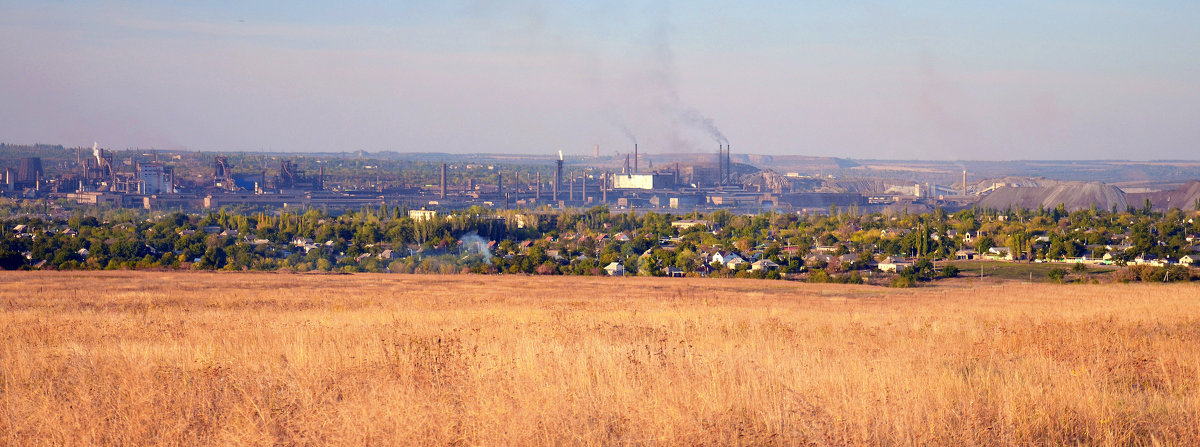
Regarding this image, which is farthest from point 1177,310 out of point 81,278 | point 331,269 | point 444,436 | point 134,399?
point 331,269

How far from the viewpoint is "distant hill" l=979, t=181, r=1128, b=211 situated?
87625mm

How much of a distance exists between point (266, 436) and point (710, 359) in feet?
10.3

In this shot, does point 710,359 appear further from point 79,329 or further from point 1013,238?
point 1013,238

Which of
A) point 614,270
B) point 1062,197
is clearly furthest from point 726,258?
point 1062,197

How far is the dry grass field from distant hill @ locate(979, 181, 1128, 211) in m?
84.3

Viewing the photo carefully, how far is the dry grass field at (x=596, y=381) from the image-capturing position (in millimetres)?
4793

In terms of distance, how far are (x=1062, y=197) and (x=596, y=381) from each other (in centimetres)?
9565

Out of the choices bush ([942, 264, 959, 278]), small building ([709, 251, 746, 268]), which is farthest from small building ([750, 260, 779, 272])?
bush ([942, 264, 959, 278])

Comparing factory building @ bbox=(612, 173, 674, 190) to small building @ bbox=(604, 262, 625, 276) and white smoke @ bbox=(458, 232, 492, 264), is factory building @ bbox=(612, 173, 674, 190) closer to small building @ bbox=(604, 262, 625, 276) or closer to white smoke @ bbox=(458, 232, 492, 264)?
white smoke @ bbox=(458, 232, 492, 264)

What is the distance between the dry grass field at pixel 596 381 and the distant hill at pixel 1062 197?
84.3m

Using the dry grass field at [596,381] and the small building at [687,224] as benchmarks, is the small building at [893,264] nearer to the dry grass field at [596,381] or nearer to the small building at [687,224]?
the small building at [687,224]

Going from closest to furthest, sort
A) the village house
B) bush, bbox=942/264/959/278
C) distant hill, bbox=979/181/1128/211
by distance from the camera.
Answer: bush, bbox=942/264/959/278 → the village house → distant hill, bbox=979/181/1128/211

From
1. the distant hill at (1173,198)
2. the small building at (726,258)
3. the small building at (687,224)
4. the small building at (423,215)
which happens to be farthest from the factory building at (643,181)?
the small building at (726,258)

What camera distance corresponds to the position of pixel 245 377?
6.17 m
